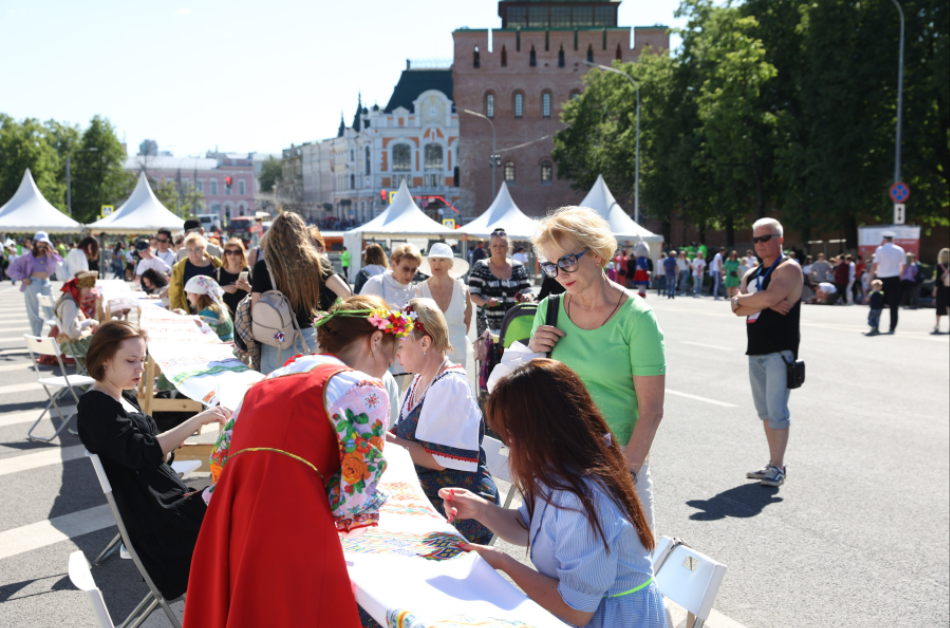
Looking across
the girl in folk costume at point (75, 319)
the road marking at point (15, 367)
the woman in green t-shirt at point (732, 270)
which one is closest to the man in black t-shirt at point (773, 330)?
the girl in folk costume at point (75, 319)

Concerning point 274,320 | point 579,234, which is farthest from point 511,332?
point 579,234

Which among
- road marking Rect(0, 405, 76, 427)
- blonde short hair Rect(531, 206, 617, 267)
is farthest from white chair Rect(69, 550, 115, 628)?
road marking Rect(0, 405, 76, 427)

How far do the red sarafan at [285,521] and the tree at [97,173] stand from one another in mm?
74355

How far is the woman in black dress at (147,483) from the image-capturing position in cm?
344

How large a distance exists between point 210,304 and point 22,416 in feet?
9.86

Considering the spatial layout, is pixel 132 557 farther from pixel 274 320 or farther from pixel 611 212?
pixel 611 212

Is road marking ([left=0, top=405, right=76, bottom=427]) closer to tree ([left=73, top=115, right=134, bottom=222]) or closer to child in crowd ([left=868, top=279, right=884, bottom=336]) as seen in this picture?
child in crowd ([left=868, top=279, right=884, bottom=336])

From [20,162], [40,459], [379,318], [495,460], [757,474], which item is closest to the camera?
[379,318]

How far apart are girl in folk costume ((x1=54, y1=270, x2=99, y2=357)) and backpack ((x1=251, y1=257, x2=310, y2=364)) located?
391 cm

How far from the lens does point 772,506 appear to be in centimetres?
575

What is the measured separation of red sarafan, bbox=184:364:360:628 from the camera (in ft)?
6.89

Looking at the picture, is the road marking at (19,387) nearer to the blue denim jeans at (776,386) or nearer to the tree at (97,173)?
the blue denim jeans at (776,386)

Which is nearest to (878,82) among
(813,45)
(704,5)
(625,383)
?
(813,45)

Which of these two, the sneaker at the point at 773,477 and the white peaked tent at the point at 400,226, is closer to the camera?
the sneaker at the point at 773,477
